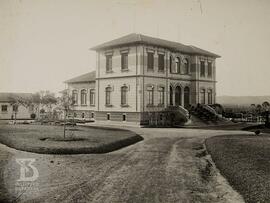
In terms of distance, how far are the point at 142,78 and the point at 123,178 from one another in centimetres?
2342

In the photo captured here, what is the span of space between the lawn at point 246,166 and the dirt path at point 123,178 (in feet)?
1.17

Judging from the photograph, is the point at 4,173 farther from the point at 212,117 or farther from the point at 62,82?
the point at 62,82

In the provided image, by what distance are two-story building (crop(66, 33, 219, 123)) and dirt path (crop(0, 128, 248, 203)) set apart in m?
18.0

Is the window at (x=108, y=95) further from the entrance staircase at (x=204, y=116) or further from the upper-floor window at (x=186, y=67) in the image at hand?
the upper-floor window at (x=186, y=67)

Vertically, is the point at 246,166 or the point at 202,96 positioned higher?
the point at 202,96

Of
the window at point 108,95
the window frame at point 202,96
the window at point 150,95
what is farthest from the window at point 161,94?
the window frame at point 202,96

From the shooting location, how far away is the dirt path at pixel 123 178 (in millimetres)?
9211

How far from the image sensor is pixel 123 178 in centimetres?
1130

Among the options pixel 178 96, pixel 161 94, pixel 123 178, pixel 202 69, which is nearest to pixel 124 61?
pixel 161 94

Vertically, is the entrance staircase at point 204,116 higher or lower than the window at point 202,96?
lower

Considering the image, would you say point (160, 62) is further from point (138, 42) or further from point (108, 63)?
point (108, 63)

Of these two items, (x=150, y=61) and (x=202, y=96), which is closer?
(x=150, y=61)

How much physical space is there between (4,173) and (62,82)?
37886mm

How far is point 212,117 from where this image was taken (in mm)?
38562
